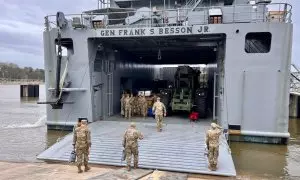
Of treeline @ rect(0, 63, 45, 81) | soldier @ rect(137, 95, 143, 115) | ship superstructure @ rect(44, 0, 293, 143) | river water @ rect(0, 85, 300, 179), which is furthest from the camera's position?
treeline @ rect(0, 63, 45, 81)

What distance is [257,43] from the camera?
1328 cm

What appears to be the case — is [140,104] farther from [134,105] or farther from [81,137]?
[81,137]

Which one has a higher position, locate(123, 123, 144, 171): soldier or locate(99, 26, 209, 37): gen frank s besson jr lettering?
locate(99, 26, 209, 37): gen frank s besson jr lettering

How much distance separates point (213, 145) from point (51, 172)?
4161mm

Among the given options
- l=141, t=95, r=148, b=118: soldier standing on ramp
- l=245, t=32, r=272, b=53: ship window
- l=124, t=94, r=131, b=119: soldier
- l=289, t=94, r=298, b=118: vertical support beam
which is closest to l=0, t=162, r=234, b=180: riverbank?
l=124, t=94, r=131, b=119: soldier

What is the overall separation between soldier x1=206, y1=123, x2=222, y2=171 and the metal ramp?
23 cm

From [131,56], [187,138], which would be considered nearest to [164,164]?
[187,138]

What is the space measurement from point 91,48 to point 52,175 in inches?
274

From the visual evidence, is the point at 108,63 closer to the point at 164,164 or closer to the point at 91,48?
the point at 91,48

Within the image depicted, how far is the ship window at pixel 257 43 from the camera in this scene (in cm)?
1292

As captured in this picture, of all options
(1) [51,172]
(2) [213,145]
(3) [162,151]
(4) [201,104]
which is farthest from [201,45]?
(1) [51,172]

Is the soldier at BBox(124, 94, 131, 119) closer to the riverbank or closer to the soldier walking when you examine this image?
the soldier walking

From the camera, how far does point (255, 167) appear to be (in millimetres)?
9484

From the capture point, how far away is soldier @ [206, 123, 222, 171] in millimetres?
7988
